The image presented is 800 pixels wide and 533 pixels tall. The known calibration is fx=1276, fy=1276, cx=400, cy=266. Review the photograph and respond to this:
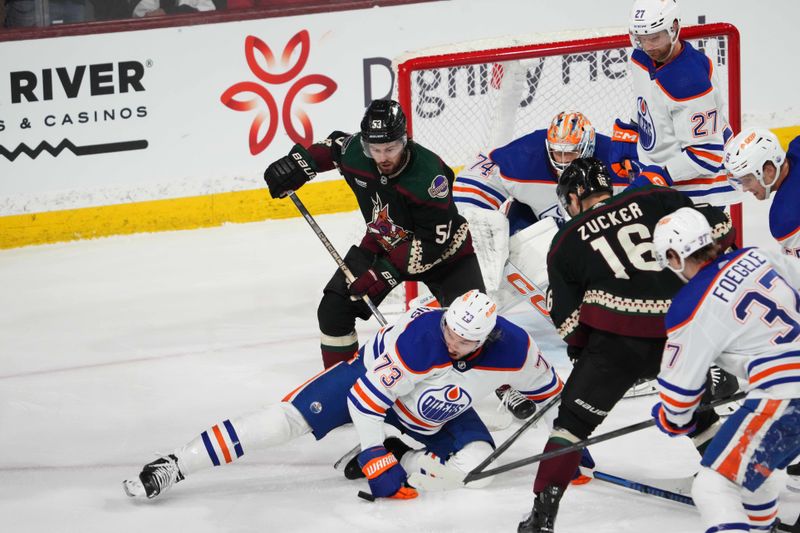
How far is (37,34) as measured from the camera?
6.09m

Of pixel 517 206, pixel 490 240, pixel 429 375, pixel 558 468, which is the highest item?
pixel 517 206

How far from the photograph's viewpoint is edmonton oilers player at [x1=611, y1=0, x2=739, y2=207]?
14.0 ft

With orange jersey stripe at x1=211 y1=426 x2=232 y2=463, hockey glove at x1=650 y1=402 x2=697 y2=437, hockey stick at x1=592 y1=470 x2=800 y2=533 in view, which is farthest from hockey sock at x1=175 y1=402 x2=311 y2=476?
hockey glove at x1=650 y1=402 x2=697 y2=437

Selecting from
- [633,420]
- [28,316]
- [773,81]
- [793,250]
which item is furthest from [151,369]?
[773,81]

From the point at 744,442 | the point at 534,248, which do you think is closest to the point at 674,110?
the point at 534,248

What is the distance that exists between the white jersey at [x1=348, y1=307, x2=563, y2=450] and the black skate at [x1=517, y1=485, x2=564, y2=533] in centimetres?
44

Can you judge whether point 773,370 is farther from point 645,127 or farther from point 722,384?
point 645,127

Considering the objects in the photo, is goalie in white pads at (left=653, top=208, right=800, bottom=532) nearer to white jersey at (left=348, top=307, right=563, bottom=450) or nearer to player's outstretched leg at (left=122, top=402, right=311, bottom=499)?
white jersey at (left=348, top=307, right=563, bottom=450)

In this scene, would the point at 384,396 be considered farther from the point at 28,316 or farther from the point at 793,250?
the point at 28,316

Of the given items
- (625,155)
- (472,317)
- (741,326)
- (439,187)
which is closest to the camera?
(741,326)

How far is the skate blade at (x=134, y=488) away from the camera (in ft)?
12.2

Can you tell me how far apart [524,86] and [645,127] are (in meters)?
1.19

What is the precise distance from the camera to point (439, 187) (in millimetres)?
3998

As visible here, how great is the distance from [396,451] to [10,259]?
10.6ft
